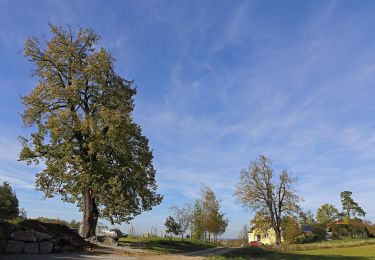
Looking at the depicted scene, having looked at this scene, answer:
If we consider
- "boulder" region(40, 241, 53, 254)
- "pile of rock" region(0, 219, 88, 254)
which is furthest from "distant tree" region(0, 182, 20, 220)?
"boulder" region(40, 241, 53, 254)

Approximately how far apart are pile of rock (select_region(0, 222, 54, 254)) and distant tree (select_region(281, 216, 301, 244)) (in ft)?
162

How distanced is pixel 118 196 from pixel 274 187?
40.6 metres

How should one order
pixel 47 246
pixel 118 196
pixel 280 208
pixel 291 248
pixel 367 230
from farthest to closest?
pixel 367 230 → pixel 280 208 → pixel 291 248 → pixel 118 196 → pixel 47 246

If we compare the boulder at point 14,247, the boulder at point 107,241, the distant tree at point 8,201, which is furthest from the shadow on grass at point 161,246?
the distant tree at point 8,201

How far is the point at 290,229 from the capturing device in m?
65.0

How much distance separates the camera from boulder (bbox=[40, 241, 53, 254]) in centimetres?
1938

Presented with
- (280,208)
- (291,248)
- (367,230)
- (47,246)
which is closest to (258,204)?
(280,208)

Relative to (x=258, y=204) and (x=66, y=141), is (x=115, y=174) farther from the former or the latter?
(x=258, y=204)

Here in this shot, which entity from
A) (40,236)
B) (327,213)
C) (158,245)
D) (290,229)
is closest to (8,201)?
(158,245)

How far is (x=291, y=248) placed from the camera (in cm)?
4719

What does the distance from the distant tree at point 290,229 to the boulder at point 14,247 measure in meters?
50.9

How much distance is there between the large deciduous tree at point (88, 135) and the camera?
27219 millimetres

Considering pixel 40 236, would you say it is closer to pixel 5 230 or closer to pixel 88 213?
pixel 5 230

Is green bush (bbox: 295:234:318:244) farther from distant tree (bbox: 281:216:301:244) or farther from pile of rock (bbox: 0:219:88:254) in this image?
pile of rock (bbox: 0:219:88:254)
